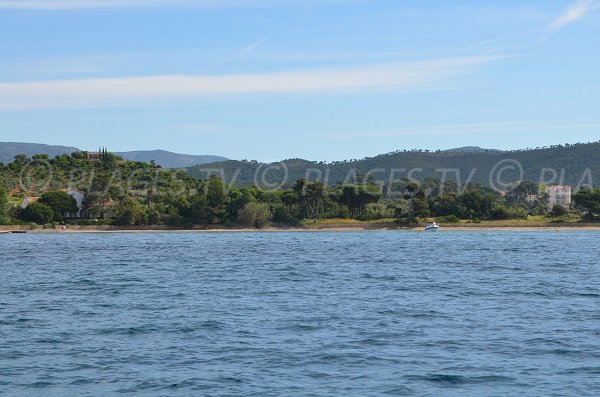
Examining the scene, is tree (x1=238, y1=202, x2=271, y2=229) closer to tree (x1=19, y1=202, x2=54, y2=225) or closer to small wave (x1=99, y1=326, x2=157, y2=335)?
tree (x1=19, y1=202, x2=54, y2=225)

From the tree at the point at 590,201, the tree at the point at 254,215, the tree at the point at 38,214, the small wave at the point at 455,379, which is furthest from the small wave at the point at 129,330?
the tree at the point at 590,201

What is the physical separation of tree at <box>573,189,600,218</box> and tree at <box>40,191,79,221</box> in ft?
281

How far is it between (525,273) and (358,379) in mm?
35849

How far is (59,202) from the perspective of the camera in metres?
150

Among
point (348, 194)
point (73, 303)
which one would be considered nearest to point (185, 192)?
point (348, 194)

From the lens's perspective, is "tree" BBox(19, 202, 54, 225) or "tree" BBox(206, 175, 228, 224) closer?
"tree" BBox(19, 202, 54, 225)

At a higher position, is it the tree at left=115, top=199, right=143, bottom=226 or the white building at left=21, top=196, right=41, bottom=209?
the white building at left=21, top=196, right=41, bottom=209

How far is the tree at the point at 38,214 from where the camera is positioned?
14541 cm

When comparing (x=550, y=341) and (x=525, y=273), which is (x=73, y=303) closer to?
(x=550, y=341)

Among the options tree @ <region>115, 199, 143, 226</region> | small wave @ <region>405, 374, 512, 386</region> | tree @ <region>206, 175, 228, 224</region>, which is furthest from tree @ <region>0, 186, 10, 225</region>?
small wave @ <region>405, 374, 512, 386</region>

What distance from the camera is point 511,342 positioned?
2866cm

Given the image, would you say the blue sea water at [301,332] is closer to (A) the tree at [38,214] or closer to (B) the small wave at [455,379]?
(B) the small wave at [455,379]

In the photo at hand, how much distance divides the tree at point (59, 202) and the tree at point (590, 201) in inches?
3371

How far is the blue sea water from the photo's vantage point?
2325 centimetres
